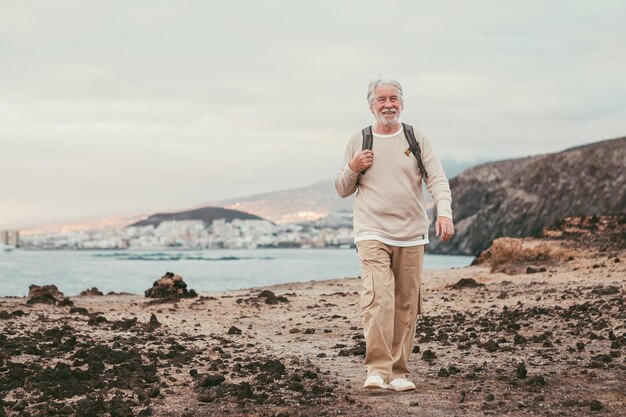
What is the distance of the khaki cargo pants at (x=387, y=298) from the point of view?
6.84m

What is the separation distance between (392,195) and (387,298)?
32.6 inches

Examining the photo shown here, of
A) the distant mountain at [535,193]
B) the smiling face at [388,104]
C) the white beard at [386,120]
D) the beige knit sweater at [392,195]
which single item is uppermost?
the distant mountain at [535,193]

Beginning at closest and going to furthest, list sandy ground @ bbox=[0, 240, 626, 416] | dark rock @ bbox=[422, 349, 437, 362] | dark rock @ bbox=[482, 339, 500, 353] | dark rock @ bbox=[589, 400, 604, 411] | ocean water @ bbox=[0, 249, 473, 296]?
dark rock @ bbox=[589, 400, 604, 411]
sandy ground @ bbox=[0, 240, 626, 416]
dark rock @ bbox=[422, 349, 437, 362]
dark rock @ bbox=[482, 339, 500, 353]
ocean water @ bbox=[0, 249, 473, 296]

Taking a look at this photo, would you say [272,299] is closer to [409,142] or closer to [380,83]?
[409,142]

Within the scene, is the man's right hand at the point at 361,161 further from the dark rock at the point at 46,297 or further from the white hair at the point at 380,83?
the dark rock at the point at 46,297

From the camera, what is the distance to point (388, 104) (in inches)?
266

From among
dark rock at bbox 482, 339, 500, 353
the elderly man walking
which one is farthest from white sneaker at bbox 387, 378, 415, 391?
dark rock at bbox 482, 339, 500, 353

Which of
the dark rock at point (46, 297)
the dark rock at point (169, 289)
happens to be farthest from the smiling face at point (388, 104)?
the dark rock at point (169, 289)

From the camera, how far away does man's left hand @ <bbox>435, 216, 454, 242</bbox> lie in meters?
6.49

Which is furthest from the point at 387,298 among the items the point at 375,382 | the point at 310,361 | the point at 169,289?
the point at 169,289

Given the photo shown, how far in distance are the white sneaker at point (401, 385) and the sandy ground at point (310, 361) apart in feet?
0.31

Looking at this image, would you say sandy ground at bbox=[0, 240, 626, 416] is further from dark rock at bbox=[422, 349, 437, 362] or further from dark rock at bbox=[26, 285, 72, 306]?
dark rock at bbox=[26, 285, 72, 306]

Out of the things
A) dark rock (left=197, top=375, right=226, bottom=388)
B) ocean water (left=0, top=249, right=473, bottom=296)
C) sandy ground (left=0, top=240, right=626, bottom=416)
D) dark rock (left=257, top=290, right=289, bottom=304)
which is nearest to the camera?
sandy ground (left=0, top=240, right=626, bottom=416)

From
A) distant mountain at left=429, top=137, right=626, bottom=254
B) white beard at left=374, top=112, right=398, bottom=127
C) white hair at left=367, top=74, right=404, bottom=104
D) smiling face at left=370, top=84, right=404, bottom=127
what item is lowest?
white beard at left=374, top=112, right=398, bottom=127
